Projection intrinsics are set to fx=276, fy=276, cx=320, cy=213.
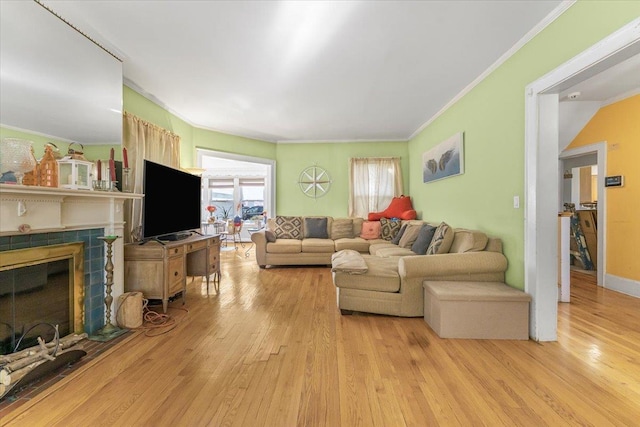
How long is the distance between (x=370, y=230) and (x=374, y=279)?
2675 millimetres

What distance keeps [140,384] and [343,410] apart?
1271 millimetres

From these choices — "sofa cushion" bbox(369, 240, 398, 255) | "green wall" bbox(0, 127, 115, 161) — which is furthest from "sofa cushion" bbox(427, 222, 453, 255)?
"green wall" bbox(0, 127, 115, 161)

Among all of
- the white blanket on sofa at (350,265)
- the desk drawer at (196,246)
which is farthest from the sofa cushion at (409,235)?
the desk drawer at (196,246)

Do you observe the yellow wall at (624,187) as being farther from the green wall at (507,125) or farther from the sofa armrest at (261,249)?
the sofa armrest at (261,249)

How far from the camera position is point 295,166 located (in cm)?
630

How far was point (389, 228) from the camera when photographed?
530 cm

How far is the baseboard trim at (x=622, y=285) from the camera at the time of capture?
3402mm

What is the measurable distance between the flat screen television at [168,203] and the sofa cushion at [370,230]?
3046 mm

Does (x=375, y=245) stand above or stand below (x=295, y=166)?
below

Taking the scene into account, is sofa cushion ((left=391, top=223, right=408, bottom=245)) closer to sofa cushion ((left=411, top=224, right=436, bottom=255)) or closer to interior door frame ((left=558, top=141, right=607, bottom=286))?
sofa cushion ((left=411, top=224, right=436, bottom=255))

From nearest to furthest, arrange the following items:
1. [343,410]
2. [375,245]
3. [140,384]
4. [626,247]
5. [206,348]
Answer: [343,410]
[140,384]
[206,348]
[626,247]
[375,245]

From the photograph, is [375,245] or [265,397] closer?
[265,397]

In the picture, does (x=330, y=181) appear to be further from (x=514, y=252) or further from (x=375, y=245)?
(x=514, y=252)

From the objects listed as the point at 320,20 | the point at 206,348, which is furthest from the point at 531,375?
the point at 320,20
